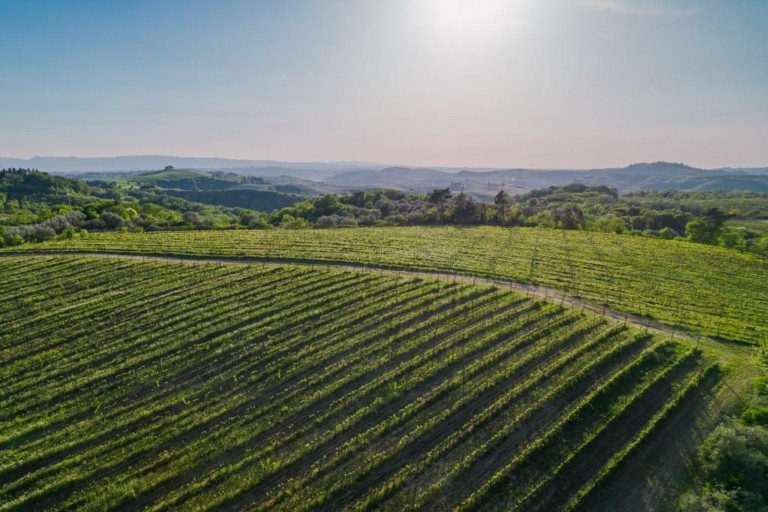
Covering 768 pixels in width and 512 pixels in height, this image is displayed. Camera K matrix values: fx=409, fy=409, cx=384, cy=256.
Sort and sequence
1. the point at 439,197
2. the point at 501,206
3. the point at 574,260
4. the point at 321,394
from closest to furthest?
the point at 321,394 < the point at 574,260 < the point at 501,206 < the point at 439,197

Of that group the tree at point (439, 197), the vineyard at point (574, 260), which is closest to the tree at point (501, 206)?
the tree at point (439, 197)

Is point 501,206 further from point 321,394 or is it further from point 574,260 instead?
point 321,394

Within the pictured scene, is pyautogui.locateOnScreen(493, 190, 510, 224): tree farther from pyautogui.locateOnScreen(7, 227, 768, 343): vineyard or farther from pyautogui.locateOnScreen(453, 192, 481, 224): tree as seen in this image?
pyautogui.locateOnScreen(7, 227, 768, 343): vineyard

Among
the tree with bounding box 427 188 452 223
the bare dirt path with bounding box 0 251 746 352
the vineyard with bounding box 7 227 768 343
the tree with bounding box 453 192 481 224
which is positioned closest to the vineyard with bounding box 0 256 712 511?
the vineyard with bounding box 7 227 768 343

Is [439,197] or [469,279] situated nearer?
[469,279]

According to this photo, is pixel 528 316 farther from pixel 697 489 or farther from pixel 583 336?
pixel 697 489

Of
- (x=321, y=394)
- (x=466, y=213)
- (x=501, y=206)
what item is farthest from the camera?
(x=501, y=206)

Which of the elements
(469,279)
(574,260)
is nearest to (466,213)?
(574,260)
